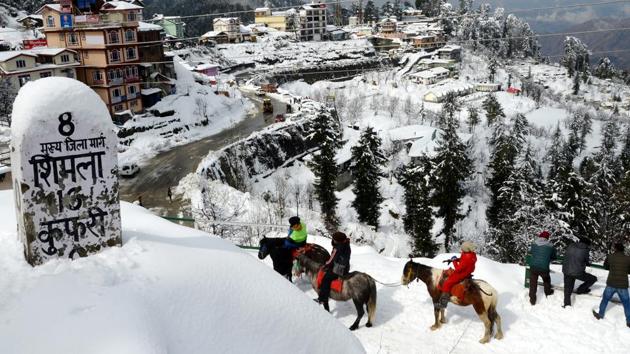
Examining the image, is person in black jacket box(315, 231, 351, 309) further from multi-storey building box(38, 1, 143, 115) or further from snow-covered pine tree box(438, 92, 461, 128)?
snow-covered pine tree box(438, 92, 461, 128)

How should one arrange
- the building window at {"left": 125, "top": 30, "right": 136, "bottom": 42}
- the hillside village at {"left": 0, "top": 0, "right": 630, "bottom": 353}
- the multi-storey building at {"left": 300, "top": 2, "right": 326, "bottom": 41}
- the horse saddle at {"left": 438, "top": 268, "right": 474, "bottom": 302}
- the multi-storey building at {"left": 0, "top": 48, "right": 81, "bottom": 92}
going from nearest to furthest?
the horse saddle at {"left": 438, "top": 268, "right": 474, "bottom": 302} < the hillside village at {"left": 0, "top": 0, "right": 630, "bottom": 353} < the multi-storey building at {"left": 0, "top": 48, "right": 81, "bottom": 92} < the building window at {"left": 125, "top": 30, "right": 136, "bottom": 42} < the multi-storey building at {"left": 300, "top": 2, "right": 326, "bottom": 41}

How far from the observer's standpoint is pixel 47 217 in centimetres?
646

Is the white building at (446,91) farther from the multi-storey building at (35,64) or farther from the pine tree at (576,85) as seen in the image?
the multi-storey building at (35,64)

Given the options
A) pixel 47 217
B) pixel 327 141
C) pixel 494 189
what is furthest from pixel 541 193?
pixel 47 217

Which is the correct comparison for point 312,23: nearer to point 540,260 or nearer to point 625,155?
point 625,155

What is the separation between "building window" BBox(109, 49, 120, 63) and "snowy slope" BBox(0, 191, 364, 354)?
1654 inches

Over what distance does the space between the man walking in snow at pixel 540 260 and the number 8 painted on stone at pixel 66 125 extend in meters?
9.81

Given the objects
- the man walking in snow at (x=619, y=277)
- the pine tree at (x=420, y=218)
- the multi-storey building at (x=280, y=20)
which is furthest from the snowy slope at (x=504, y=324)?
the multi-storey building at (x=280, y=20)

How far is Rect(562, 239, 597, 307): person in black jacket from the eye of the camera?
423 inches

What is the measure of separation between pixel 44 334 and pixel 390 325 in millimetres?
7430

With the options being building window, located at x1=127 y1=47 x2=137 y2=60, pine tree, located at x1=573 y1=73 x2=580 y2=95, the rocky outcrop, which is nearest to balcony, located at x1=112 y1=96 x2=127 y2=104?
building window, located at x1=127 y1=47 x2=137 y2=60

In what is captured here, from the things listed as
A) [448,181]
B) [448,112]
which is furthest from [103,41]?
[448,112]

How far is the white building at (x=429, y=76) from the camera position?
10712cm

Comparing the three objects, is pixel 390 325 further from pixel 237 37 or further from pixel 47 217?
pixel 237 37
